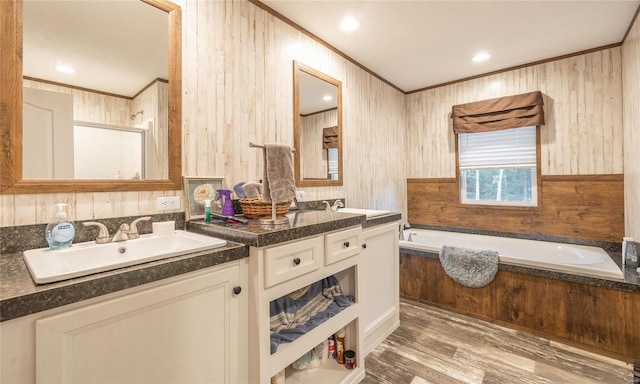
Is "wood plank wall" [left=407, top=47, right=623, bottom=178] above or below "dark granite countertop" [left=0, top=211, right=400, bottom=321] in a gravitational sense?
above

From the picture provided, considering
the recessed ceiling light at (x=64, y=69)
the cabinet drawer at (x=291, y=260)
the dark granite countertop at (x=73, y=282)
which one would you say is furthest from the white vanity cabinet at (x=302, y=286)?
the recessed ceiling light at (x=64, y=69)

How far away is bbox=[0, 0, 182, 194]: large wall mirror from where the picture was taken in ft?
3.71

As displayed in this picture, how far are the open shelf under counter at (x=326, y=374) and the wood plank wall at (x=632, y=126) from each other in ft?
8.28

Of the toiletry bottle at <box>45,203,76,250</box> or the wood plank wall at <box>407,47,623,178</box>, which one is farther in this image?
the wood plank wall at <box>407,47,623,178</box>

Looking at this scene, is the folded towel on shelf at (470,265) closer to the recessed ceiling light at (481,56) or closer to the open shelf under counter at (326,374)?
the open shelf under counter at (326,374)

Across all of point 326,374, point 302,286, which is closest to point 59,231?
point 302,286

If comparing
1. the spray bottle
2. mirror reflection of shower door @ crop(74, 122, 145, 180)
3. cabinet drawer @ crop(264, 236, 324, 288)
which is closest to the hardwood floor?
cabinet drawer @ crop(264, 236, 324, 288)

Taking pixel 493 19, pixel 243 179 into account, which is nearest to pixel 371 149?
pixel 493 19

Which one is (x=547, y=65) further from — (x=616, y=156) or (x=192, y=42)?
(x=192, y=42)

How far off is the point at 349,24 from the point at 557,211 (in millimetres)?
2904

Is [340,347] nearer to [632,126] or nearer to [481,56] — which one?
[632,126]

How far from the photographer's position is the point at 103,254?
46.0 inches

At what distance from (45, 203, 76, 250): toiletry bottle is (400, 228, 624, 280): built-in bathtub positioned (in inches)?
102

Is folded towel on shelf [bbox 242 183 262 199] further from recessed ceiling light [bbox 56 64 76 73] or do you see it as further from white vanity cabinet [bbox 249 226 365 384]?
recessed ceiling light [bbox 56 64 76 73]
